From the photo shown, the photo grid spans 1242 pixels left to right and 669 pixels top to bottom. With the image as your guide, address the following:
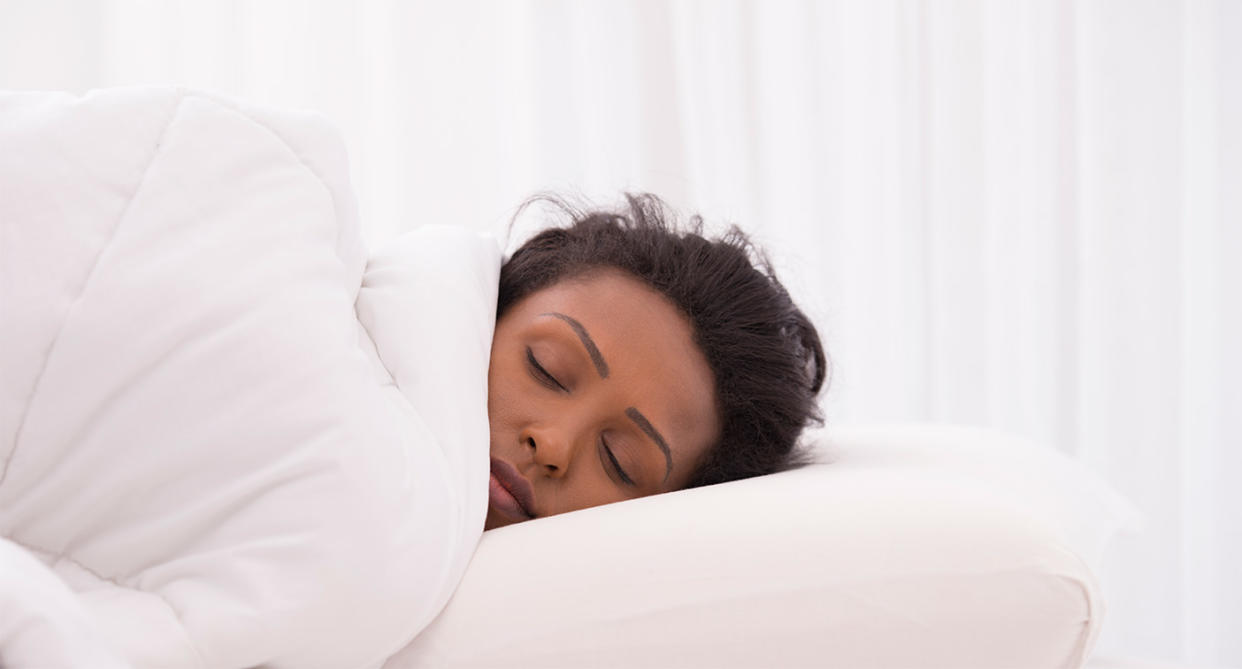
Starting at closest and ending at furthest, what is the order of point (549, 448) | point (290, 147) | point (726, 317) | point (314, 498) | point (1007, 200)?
point (314, 498), point (290, 147), point (549, 448), point (726, 317), point (1007, 200)

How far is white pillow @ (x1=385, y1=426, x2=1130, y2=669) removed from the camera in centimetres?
65

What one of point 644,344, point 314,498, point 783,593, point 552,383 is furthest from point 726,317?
point 314,498

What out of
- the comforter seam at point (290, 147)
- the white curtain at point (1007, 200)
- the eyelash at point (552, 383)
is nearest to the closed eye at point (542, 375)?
the eyelash at point (552, 383)

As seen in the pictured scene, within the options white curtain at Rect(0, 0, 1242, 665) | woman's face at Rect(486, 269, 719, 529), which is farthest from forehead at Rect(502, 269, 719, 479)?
white curtain at Rect(0, 0, 1242, 665)

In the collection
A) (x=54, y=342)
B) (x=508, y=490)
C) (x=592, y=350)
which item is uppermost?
(x=54, y=342)

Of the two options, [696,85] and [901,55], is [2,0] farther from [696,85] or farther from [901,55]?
[901,55]

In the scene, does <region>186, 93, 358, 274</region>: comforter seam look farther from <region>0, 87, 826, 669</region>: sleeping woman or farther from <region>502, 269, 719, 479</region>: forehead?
<region>502, 269, 719, 479</region>: forehead

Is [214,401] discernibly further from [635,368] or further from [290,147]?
[635,368]

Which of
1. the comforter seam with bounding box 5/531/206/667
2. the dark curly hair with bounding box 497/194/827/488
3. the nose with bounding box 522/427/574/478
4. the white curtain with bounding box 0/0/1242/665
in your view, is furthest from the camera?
the white curtain with bounding box 0/0/1242/665

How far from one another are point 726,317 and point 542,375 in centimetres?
25

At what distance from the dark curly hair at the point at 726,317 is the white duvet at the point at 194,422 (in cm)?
45

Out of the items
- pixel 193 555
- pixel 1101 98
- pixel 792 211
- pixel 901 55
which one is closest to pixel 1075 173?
pixel 1101 98

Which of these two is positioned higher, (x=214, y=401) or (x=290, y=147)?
(x=290, y=147)

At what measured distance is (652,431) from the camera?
99cm
